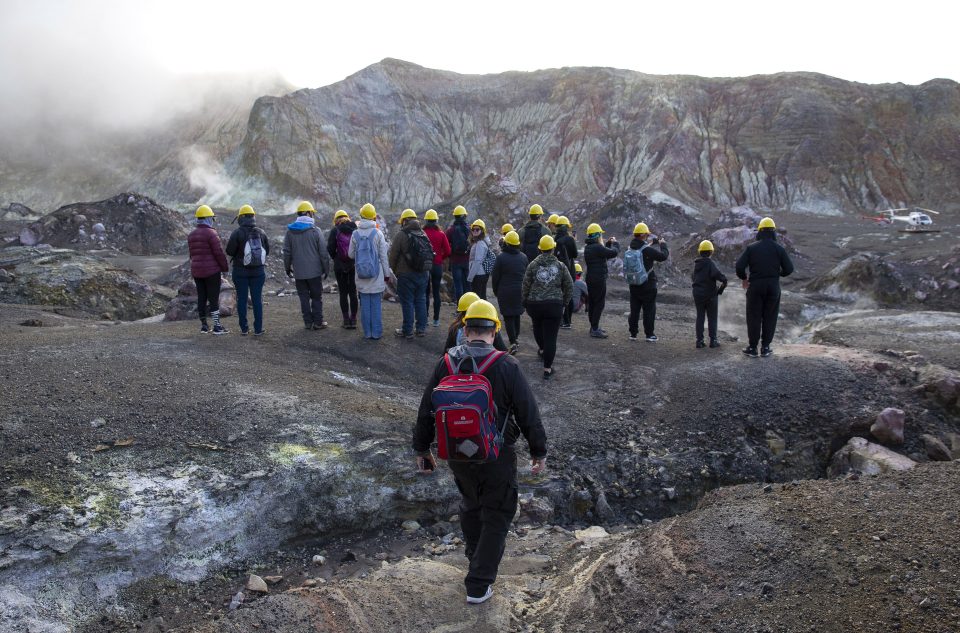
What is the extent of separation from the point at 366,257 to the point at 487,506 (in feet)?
20.2

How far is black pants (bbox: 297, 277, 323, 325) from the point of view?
1051cm

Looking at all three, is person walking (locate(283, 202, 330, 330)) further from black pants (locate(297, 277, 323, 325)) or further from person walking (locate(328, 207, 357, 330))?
person walking (locate(328, 207, 357, 330))

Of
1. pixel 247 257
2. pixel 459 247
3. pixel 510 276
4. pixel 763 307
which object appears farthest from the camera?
pixel 459 247

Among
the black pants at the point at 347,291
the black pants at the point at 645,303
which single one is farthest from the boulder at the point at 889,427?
the black pants at the point at 347,291

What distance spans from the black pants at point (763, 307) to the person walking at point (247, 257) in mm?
7259

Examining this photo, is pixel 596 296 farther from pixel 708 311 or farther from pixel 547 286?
pixel 547 286

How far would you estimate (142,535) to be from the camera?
5.21 m

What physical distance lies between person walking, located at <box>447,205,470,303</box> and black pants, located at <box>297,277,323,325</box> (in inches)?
98.1

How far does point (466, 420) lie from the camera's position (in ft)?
13.3

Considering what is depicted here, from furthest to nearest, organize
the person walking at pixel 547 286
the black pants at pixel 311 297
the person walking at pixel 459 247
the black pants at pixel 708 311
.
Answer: the person walking at pixel 459 247
the black pants at pixel 708 311
the black pants at pixel 311 297
the person walking at pixel 547 286

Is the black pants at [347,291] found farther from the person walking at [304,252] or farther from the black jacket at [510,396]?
the black jacket at [510,396]

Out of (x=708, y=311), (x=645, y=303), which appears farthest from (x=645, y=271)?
(x=708, y=311)

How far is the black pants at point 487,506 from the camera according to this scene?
4383 mm

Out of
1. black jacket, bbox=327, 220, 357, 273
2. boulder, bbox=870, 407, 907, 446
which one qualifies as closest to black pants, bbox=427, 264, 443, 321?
black jacket, bbox=327, 220, 357, 273
